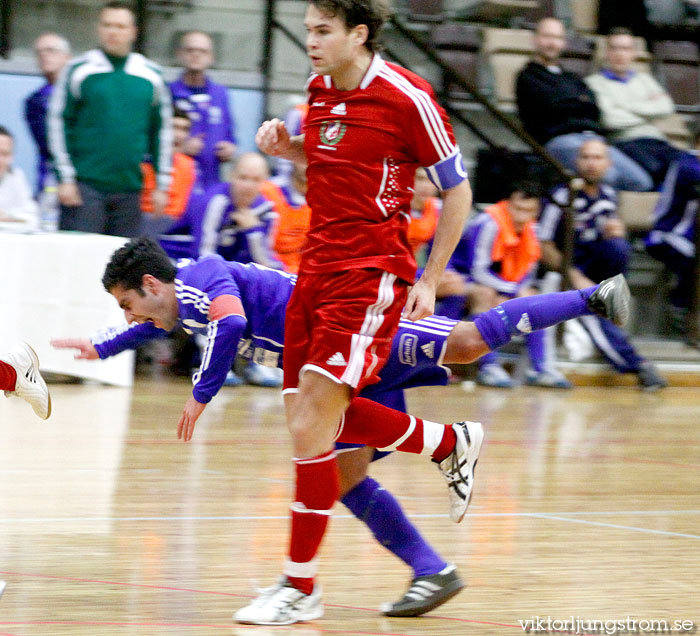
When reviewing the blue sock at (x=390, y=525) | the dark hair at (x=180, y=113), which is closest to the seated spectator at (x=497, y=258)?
the dark hair at (x=180, y=113)

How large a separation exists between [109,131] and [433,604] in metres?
4.65

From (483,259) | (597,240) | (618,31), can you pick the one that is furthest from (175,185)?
(618,31)

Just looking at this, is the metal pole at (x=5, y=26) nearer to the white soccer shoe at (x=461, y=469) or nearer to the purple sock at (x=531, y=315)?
the purple sock at (x=531, y=315)

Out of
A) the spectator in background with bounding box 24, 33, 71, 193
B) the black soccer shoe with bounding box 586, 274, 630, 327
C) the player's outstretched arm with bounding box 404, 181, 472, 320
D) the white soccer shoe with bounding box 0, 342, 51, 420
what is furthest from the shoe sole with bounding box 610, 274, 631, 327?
the spectator in background with bounding box 24, 33, 71, 193

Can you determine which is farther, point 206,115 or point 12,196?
point 206,115

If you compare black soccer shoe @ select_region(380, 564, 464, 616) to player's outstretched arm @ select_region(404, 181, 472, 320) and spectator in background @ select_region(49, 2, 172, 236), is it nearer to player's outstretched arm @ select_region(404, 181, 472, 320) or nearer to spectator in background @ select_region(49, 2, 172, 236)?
player's outstretched arm @ select_region(404, 181, 472, 320)

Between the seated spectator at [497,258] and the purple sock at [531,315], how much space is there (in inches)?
172

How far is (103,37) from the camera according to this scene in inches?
271

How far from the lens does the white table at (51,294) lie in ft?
23.1

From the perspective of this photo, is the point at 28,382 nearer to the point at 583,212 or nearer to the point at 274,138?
the point at 274,138

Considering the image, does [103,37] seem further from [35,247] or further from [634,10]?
[634,10]

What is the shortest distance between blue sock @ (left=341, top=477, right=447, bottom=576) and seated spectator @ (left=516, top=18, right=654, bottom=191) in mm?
6203

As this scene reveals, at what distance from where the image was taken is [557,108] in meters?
8.98

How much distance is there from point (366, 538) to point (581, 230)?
526cm
